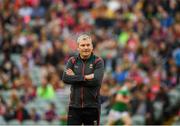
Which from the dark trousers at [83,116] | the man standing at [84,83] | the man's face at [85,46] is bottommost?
the dark trousers at [83,116]

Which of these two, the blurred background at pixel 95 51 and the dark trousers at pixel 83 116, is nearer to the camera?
the dark trousers at pixel 83 116

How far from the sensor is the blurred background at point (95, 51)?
1891cm

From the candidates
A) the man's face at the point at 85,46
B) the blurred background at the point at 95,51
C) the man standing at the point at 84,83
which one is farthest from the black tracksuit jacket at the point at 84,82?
the blurred background at the point at 95,51

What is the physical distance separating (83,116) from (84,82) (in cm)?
54

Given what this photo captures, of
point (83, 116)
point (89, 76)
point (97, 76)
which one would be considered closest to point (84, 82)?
point (89, 76)

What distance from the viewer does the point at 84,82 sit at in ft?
30.3

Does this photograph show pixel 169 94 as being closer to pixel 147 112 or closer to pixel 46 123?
pixel 147 112

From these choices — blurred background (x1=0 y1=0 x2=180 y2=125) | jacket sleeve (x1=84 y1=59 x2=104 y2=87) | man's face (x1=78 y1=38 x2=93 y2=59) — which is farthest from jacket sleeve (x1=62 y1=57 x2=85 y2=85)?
blurred background (x1=0 y1=0 x2=180 y2=125)

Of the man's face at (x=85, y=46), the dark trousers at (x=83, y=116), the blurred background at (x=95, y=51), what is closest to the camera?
the man's face at (x=85, y=46)

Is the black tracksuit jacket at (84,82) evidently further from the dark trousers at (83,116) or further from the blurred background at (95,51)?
the blurred background at (95,51)

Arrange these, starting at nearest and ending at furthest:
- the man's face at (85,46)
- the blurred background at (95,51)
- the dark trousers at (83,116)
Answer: the man's face at (85,46) < the dark trousers at (83,116) < the blurred background at (95,51)

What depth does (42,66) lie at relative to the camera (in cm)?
2142

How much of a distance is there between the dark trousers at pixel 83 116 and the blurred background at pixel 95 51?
27.0 ft

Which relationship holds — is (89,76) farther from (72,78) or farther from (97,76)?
(72,78)
